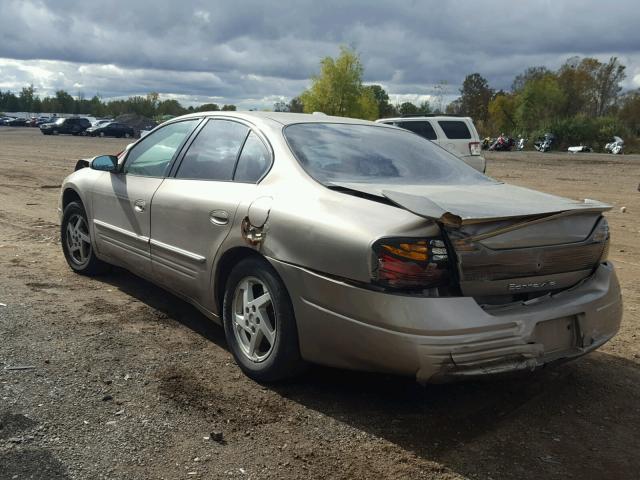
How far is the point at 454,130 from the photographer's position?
16516 millimetres

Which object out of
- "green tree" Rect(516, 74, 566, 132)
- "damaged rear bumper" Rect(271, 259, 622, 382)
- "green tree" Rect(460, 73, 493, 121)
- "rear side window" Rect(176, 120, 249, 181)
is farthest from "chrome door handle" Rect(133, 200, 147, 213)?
"green tree" Rect(460, 73, 493, 121)

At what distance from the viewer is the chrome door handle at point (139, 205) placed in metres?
4.90

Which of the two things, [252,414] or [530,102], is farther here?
[530,102]

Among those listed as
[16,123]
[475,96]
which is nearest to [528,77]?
[475,96]

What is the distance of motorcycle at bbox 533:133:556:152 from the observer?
53.3 metres

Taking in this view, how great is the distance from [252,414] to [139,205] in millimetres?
Result: 2136

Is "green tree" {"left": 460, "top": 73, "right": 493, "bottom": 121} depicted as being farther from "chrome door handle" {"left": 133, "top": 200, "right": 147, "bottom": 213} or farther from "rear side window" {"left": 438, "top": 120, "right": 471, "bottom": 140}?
"chrome door handle" {"left": 133, "top": 200, "right": 147, "bottom": 213}

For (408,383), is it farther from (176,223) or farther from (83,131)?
(83,131)

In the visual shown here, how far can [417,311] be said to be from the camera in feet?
10.1

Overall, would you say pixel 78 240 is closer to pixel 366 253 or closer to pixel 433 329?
pixel 366 253

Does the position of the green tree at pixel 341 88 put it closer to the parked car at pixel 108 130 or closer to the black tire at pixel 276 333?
the parked car at pixel 108 130

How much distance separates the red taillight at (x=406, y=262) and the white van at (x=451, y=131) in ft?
44.0

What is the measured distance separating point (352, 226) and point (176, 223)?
1.67 m

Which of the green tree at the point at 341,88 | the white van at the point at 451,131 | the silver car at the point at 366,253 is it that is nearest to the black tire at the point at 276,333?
the silver car at the point at 366,253
